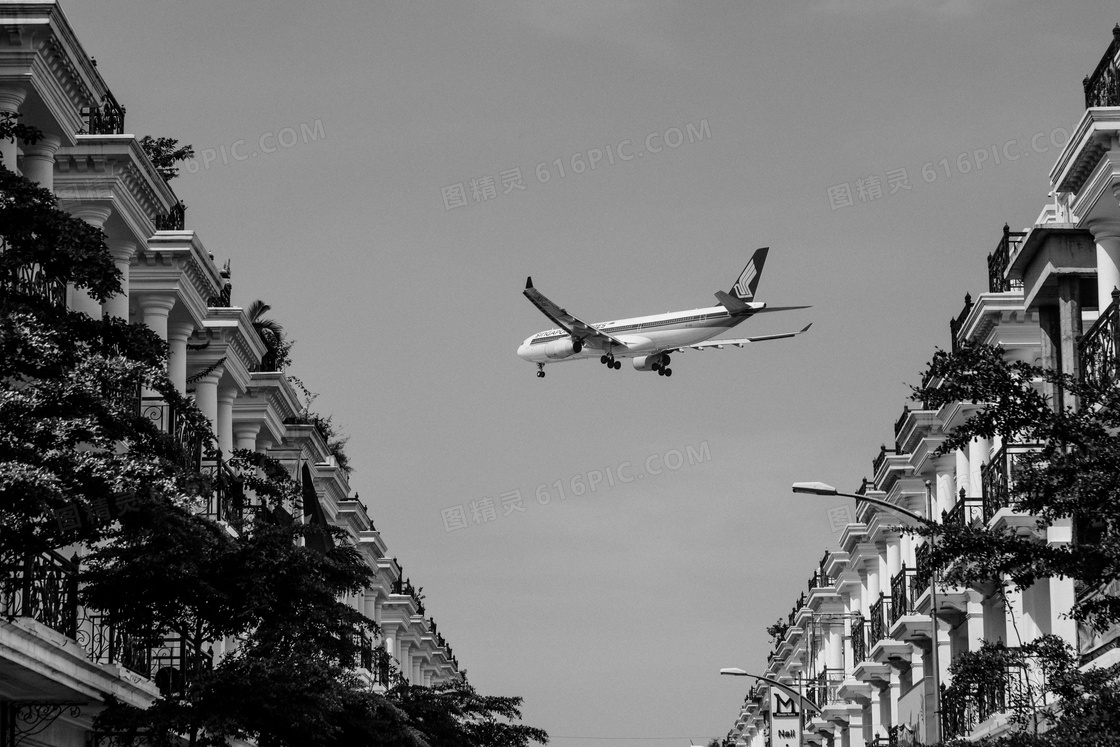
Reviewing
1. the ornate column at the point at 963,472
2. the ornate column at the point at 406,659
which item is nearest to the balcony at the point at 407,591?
the ornate column at the point at 406,659

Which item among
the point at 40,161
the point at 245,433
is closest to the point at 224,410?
the point at 245,433

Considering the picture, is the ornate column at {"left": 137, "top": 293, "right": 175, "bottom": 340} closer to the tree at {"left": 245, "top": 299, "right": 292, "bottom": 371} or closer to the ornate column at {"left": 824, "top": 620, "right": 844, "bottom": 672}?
the tree at {"left": 245, "top": 299, "right": 292, "bottom": 371}

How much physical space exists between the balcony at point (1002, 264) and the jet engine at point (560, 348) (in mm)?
31083

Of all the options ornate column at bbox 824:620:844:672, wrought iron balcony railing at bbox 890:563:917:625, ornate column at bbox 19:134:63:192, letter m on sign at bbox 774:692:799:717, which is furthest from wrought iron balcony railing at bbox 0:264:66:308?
ornate column at bbox 824:620:844:672

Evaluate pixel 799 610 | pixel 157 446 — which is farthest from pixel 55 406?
pixel 799 610

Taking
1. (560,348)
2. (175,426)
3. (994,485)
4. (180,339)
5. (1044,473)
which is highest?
(560,348)

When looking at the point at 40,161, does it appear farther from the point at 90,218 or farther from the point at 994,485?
the point at 994,485

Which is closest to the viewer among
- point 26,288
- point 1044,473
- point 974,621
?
point 1044,473

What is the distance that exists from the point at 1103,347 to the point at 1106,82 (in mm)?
5191

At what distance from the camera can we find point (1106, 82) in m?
28.2

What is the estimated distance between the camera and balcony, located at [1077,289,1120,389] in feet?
80.3

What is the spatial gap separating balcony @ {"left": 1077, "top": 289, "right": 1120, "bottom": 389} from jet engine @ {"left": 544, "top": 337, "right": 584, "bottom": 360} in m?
48.0

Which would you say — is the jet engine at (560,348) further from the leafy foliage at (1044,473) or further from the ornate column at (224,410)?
the leafy foliage at (1044,473)

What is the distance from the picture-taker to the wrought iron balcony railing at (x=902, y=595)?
58438 mm
